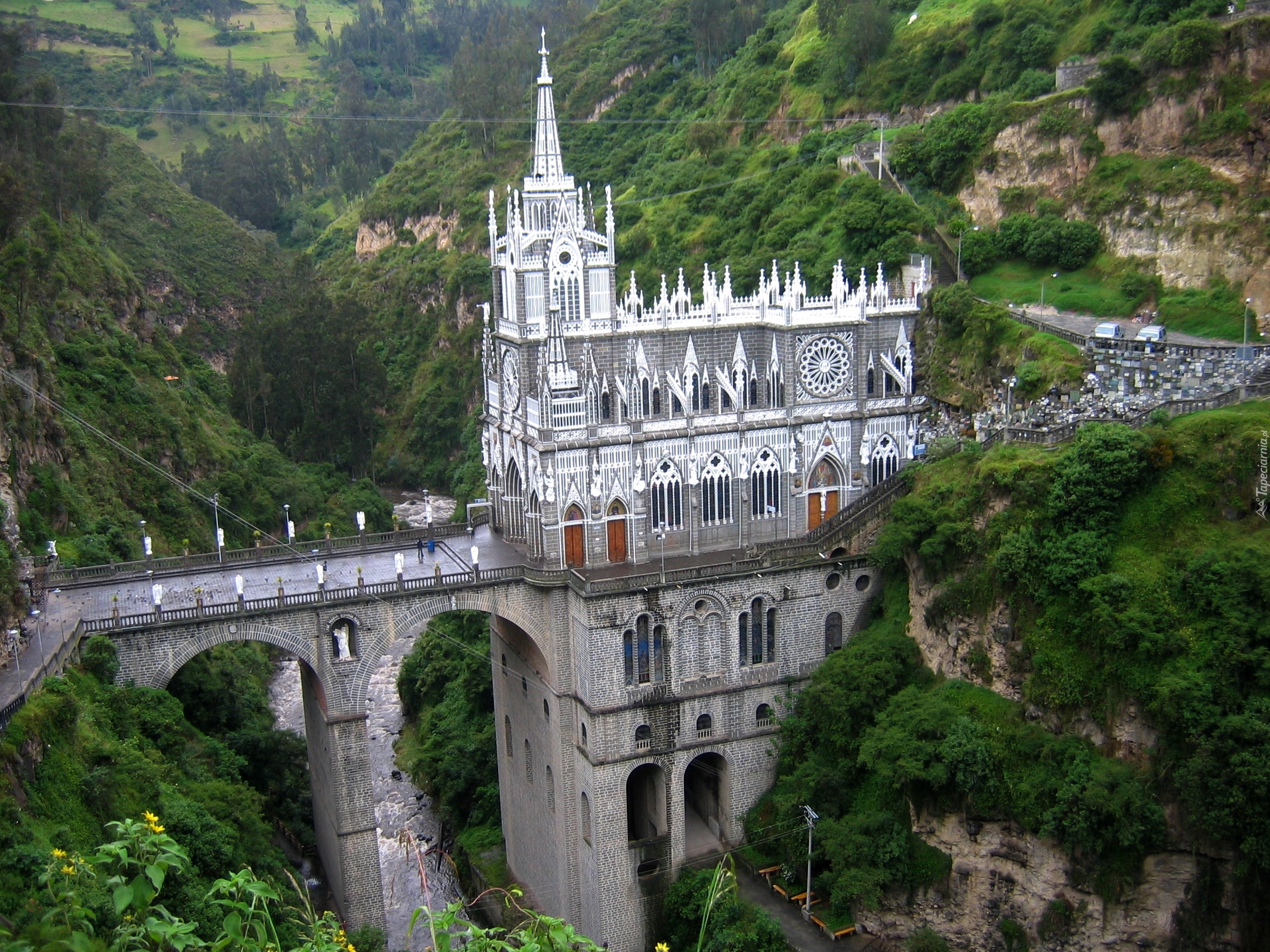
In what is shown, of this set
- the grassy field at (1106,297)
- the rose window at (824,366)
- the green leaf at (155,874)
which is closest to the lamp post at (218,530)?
the rose window at (824,366)

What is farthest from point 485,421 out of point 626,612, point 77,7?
point 77,7

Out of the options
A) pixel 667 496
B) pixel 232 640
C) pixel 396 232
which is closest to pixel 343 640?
pixel 232 640

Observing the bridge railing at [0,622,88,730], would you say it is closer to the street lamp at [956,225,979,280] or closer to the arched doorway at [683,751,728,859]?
the arched doorway at [683,751,728,859]

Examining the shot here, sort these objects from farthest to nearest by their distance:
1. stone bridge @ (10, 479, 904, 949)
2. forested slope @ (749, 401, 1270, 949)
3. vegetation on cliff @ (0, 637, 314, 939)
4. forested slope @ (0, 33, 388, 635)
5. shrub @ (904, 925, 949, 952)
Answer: forested slope @ (0, 33, 388, 635) < stone bridge @ (10, 479, 904, 949) < shrub @ (904, 925, 949, 952) < forested slope @ (749, 401, 1270, 949) < vegetation on cliff @ (0, 637, 314, 939)

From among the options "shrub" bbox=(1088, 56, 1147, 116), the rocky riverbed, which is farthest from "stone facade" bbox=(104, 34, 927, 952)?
"shrub" bbox=(1088, 56, 1147, 116)

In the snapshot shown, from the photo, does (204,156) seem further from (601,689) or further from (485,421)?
(601,689)

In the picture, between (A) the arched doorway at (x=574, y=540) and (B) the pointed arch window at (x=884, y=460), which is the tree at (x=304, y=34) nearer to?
(B) the pointed arch window at (x=884, y=460)

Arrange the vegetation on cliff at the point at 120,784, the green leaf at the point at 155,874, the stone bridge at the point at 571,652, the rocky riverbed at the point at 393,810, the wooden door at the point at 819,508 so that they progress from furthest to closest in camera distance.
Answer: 1. the rocky riverbed at the point at 393,810
2. the wooden door at the point at 819,508
3. the stone bridge at the point at 571,652
4. the vegetation on cliff at the point at 120,784
5. the green leaf at the point at 155,874

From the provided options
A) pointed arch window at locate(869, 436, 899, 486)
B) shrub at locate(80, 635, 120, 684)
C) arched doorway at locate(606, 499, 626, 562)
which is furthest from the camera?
pointed arch window at locate(869, 436, 899, 486)
